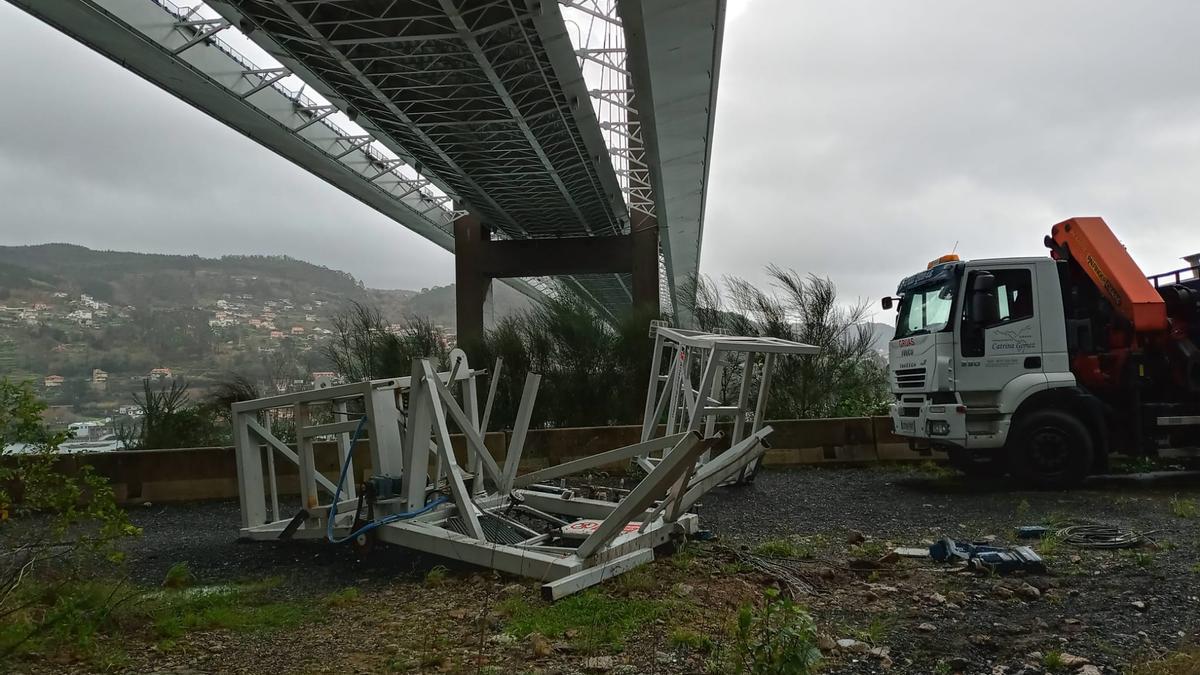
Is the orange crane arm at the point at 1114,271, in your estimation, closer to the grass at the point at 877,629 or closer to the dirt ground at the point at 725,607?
the dirt ground at the point at 725,607

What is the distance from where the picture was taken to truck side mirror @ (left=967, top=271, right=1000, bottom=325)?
933cm

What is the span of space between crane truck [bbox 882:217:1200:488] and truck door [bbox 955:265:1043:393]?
12mm

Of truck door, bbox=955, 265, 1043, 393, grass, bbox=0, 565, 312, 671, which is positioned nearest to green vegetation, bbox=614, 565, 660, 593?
grass, bbox=0, 565, 312, 671

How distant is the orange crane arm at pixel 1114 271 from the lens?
9.41 m

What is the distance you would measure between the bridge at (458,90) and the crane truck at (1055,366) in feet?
20.9

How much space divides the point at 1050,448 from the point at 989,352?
51.3 inches

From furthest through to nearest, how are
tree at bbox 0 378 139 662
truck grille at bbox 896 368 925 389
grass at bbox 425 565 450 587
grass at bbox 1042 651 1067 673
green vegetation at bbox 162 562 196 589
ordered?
truck grille at bbox 896 368 925 389 → green vegetation at bbox 162 562 196 589 → grass at bbox 425 565 450 587 → tree at bbox 0 378 139 662 → grass at bbox 1042 651 1067 673

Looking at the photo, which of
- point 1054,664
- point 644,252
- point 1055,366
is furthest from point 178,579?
point 644,252

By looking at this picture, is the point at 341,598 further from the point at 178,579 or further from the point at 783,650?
the point at 783,650

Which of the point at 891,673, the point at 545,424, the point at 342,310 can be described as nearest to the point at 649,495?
the point at 891,673

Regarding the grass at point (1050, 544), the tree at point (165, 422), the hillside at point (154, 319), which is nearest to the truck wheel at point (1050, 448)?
the grass at point (1050, 544)

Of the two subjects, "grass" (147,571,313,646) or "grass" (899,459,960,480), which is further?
"grass" (899,459,960,480)

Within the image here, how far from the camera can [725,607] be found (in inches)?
182

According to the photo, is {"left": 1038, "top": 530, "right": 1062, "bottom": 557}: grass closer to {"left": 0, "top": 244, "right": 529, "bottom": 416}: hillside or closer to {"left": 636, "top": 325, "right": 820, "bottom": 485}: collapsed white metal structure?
{"left": 636, "top": 325, "right": 820, "bottom": 485}: collapsed white metal structure
